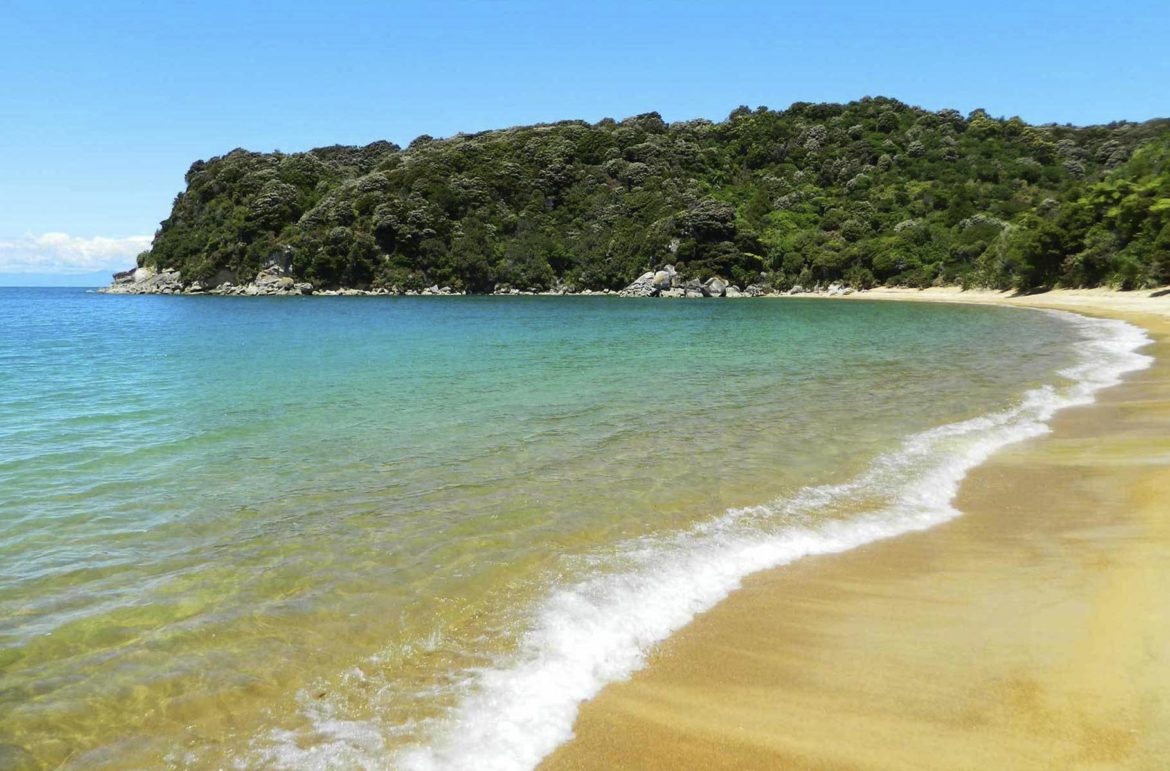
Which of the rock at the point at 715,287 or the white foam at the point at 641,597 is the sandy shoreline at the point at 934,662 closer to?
the white foam at the point at 641,597

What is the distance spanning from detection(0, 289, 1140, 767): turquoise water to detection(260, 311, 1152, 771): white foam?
2 centimetres

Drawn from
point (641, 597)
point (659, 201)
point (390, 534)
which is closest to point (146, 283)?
point (659, 201)

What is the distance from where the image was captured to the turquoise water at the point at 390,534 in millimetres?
4059

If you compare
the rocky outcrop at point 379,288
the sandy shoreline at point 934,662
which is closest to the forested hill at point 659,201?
the rocky outcrop at point 379,288

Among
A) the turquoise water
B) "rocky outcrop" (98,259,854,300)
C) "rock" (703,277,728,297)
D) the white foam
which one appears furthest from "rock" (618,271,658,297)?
the white foam

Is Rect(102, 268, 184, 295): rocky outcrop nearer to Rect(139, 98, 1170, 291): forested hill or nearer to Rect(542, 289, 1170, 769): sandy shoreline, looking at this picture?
Rect(139, 98, 1170, 291): forested hill

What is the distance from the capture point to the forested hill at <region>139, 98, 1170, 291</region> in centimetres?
8862

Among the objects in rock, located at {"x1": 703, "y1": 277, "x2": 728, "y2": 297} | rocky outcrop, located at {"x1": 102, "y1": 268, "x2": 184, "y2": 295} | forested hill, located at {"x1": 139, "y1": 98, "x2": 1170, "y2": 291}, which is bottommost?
rock, located at {"x1": 703, "y1": 277, "x2": 728, "y2": 297}

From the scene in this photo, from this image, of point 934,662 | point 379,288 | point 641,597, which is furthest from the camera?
point 379,288

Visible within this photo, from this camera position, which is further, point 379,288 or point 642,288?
point 379,288

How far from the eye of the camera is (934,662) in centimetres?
437

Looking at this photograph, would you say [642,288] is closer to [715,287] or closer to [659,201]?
[715,287]

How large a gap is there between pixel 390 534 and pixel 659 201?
335ft

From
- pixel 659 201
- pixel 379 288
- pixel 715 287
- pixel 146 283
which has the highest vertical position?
pixel 659 201
